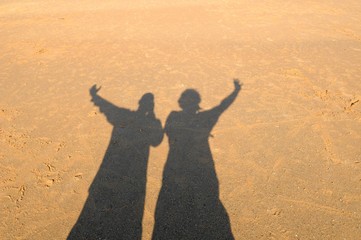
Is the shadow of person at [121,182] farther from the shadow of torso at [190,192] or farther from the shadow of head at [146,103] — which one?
the shadow of torso at [190,192]

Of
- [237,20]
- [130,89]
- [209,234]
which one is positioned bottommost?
[209,234]

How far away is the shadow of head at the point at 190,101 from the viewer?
5.98 meters

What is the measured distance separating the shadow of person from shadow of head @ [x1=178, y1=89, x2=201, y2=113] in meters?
0.90

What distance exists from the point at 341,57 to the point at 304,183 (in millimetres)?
6805

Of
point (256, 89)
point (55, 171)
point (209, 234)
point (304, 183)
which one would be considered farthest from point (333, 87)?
point (55, 171)

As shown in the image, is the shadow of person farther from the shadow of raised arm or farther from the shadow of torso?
the shadow of torso

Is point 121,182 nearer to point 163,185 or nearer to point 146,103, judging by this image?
point 163,185

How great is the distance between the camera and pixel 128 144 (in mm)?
4887

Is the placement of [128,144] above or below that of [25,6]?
below

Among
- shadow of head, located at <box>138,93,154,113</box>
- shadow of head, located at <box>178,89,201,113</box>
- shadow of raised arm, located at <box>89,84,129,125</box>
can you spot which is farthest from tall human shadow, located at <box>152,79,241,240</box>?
shadow of raised arm, located at <box>89,84,129,125</box>

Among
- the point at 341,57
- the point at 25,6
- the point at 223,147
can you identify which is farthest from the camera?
the point at 25,6

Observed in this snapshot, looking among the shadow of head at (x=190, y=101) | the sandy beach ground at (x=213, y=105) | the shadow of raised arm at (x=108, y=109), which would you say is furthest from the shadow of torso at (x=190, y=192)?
the shadow of raised arm at (x=108, y=109)

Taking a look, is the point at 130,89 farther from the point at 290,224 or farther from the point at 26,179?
the point at 290,224

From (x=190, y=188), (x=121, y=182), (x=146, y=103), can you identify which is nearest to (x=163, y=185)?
(x=190, y=188)
